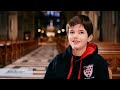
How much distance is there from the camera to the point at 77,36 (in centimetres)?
119

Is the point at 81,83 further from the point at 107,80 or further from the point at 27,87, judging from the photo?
the point at 27,87

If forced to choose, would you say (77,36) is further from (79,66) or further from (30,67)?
(30,67)

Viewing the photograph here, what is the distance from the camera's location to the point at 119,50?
4.55 meters

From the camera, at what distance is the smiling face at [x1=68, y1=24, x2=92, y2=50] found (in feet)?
3.89


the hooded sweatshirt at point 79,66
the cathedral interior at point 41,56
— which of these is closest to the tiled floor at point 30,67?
the cathedral interior at point 41,56

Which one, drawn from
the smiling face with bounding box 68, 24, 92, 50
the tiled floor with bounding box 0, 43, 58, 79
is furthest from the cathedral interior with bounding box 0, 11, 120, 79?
the smiling face with bounding box 68, 24, 92, 50

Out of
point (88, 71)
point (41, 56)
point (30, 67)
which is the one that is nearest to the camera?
point (88, 71)

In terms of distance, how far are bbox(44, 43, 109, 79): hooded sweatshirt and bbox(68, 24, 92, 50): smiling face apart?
0.04m

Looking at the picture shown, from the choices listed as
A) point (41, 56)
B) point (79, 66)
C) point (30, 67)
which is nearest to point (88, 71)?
point (79, 66)

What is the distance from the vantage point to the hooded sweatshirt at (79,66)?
1175 mm

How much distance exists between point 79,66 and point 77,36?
14 centimetres

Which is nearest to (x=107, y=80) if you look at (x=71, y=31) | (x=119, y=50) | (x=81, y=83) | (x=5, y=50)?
(x=81, y=83)
